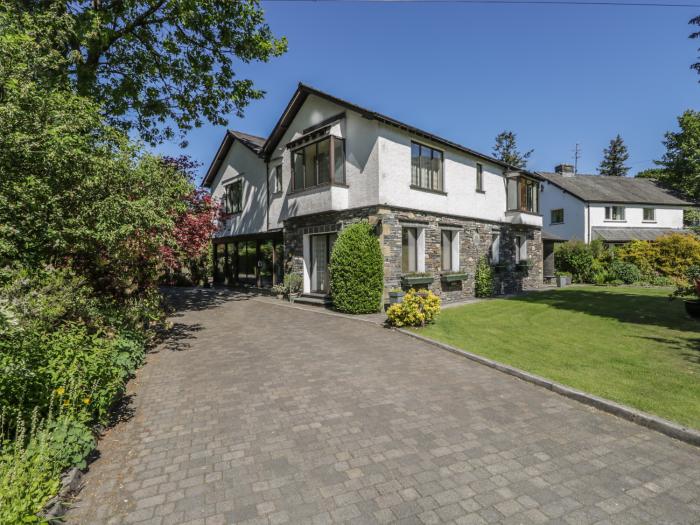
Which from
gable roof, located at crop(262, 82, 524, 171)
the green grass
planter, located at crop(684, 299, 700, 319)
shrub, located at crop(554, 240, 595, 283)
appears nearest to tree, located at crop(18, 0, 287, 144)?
gable roof, located at crop(262, 82, 524, 171)

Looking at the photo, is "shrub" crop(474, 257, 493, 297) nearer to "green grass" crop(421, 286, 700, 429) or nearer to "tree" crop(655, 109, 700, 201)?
"green grass" crop(421, 286, 700, 429)

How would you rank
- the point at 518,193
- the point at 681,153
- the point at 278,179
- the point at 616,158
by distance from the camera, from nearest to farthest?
the point at 278,179
the point at 518,193
the point at 681,153
the point at 616,158

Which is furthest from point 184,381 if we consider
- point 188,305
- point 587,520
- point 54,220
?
point 188,305

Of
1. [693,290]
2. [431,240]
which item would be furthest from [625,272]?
[431,240]

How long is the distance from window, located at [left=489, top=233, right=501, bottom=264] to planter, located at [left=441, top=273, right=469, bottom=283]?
3735 mm

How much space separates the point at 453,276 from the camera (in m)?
16.0

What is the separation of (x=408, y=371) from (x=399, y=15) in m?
8.70

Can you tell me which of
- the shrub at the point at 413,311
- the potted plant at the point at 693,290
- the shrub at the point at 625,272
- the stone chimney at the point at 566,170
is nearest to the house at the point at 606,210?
the stone chimney at the point at 566,170

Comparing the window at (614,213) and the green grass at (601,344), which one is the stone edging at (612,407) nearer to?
the green grass at (601,344)

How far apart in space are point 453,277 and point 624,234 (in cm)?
2605

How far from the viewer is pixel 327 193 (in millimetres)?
14188

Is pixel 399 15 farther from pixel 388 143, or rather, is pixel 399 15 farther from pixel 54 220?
pixel 54 220

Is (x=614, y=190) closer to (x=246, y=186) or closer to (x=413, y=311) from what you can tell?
(x=246, y=186)

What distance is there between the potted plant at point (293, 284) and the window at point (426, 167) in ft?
22.5
